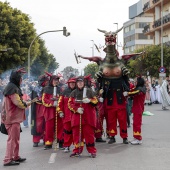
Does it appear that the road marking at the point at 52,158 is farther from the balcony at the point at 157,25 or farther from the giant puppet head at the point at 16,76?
the balcony at the point at 157,25

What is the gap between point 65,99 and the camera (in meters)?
10.9

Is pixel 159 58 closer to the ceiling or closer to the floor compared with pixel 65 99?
closer to the ceiling

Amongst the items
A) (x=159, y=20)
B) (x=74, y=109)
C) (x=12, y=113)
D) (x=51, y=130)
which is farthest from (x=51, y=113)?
(x=159, y=20)

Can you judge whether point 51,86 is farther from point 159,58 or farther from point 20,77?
point 159,58

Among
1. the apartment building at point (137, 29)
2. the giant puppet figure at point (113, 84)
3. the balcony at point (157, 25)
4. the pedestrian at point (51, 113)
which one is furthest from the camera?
the apartment building at point (137, 29)

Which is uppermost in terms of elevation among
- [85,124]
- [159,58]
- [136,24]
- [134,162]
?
[136,24]

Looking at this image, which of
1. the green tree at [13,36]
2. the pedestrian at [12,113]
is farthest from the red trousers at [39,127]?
the green tree at [13,36]

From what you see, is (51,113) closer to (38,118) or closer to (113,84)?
(38,118)

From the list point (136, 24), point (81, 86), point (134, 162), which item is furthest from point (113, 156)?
point (136, 24)

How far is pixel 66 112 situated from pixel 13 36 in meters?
38.5

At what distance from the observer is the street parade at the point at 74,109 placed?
30.2 feet

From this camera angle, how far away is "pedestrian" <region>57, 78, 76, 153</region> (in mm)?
10562

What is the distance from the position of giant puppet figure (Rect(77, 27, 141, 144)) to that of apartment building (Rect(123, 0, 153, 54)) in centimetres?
7891

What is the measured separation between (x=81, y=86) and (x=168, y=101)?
17.0 metres
